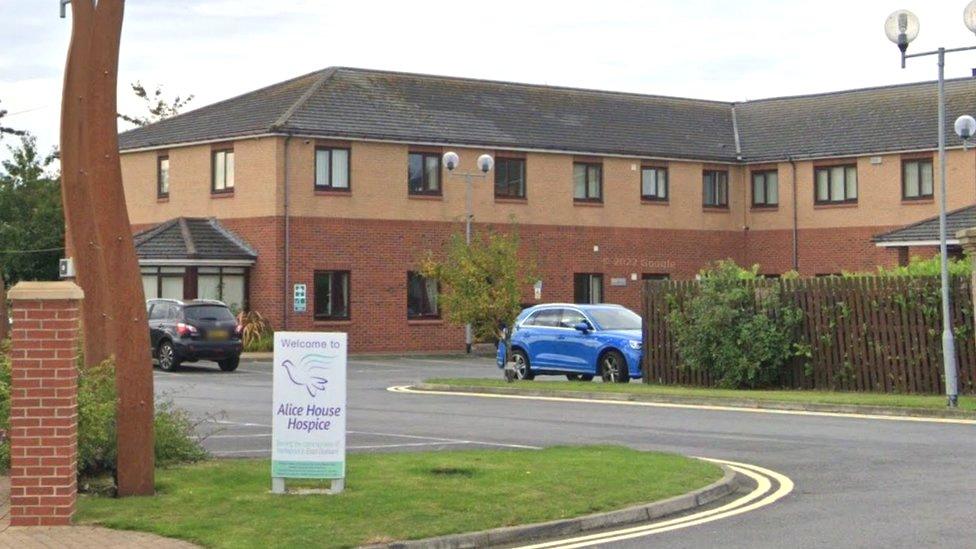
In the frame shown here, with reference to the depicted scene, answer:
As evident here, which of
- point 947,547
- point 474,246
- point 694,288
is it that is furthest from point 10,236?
point 947,547

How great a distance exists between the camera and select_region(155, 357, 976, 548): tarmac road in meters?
12.0

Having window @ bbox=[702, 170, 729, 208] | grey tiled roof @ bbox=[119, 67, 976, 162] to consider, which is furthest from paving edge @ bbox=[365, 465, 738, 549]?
window @ bbox=[702, 170, 729, 208]

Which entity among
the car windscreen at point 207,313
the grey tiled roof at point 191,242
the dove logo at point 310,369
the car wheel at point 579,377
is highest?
the grey tiled roof at point 191,242

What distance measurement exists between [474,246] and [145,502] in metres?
21.6

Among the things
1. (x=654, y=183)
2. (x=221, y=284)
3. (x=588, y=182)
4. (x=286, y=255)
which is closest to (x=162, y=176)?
(x=221, y=284)

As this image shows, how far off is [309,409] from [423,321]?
126ft

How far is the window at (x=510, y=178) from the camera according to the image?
5366 centimetres

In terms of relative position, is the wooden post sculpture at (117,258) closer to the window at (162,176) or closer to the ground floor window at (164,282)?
the ground floor window at (164,282)

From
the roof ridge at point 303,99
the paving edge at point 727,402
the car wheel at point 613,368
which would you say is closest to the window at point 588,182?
the roof ridge at point 303,99

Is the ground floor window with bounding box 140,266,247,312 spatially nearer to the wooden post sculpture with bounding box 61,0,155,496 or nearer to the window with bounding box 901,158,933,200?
the window with bounding box 901,158,933,200

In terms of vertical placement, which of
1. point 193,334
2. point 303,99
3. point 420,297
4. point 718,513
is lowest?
point 718,513

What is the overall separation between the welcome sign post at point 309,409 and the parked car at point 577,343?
18932mm

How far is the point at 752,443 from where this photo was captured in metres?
19.3

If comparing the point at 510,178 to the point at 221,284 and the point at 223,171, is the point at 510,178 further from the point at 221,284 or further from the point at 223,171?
the point at 221,284
